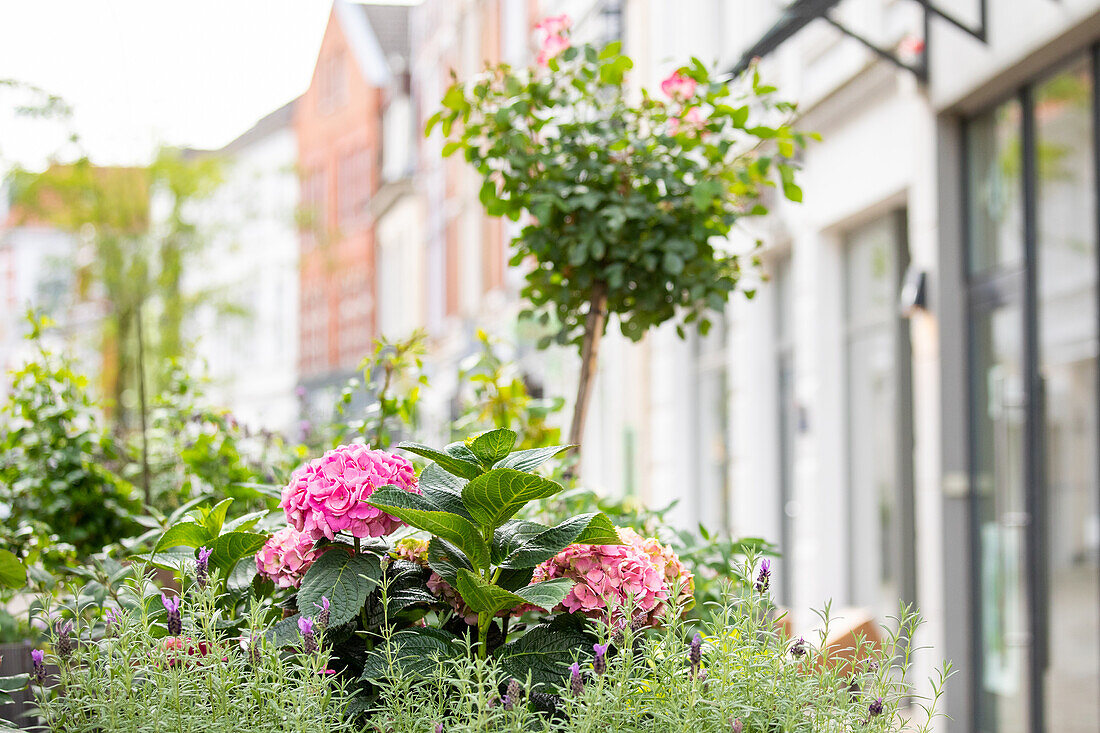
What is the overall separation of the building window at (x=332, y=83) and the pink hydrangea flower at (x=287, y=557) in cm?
3579

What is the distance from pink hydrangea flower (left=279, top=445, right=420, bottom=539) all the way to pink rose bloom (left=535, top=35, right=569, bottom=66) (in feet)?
6.78

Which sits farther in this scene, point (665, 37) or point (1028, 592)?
point (665, 37)

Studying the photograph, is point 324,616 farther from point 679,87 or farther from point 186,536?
point 679,87

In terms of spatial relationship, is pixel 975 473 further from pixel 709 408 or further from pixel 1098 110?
pixel 709 408

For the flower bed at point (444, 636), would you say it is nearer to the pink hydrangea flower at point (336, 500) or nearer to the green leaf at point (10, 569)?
the pink hydrangea flower at point (336, 500)

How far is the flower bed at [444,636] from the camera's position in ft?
6.18

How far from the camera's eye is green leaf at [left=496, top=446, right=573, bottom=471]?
2.14 metres

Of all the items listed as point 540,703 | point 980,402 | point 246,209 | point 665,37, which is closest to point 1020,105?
point 980,402

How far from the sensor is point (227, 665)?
1.99m

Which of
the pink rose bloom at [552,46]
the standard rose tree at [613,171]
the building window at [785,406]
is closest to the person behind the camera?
the standard rose tree at [613,171]

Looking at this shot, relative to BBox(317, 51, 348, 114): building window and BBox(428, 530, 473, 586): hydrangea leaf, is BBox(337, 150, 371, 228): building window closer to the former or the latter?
BBox(317, 51, 348, 114): building window

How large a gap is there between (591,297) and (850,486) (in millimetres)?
4991

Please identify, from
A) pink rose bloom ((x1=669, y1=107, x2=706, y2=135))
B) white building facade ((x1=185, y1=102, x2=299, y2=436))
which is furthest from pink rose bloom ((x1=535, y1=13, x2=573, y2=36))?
white building facade ((x1=185, y1=102, x2=299, y2=436))

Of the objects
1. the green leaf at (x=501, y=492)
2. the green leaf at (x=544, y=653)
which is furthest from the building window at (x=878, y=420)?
the green leaf at (x=501, y=492)
